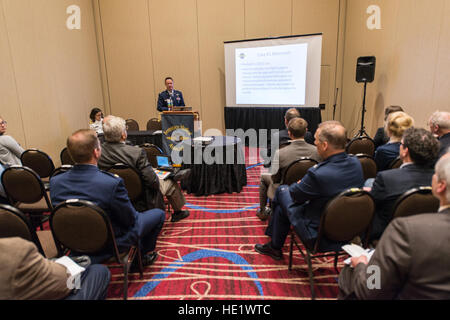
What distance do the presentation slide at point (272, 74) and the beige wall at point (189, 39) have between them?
76 centimetres

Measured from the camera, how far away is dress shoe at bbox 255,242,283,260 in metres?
2.71

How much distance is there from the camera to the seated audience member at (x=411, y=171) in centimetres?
184

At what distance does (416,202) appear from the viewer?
174cm

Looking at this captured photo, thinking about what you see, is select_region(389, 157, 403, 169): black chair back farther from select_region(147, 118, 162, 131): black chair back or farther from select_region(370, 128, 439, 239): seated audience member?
select_region(147, 118, 162, 131): black chair back

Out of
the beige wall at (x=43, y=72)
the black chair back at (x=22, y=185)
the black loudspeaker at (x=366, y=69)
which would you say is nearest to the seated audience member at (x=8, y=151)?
the black chair back at (x=22, y=185)

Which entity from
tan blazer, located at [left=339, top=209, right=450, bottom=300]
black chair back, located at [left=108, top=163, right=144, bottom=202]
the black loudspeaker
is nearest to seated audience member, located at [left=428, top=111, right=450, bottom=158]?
tan blazer, located at [left=339, top=209, right=450, bottom=300]

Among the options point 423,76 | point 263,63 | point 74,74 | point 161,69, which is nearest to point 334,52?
point 263,63

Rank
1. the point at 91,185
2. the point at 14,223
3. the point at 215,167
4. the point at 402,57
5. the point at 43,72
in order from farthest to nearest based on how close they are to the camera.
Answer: the point at 43,72, the point at 402,57, the point at 215,167, the point at 91,185, the point at 14,223

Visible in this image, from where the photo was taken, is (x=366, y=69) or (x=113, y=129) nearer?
(x=113, y=129)

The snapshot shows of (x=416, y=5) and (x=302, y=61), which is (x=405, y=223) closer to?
(x=416, y=5)

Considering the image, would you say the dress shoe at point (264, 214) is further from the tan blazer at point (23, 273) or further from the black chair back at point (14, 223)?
the tan blazer at point (23, 273)

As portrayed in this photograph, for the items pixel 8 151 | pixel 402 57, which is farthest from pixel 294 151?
pixel 402 57

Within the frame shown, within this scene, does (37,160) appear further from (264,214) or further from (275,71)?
(275,71)

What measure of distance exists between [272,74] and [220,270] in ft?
18.6
